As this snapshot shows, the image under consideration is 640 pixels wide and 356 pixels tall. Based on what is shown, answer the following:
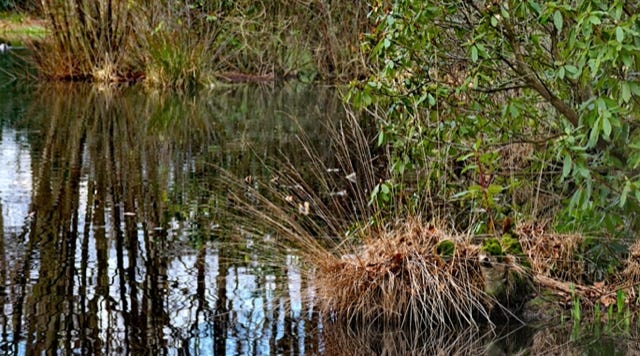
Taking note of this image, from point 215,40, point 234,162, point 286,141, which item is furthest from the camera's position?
point 215,40

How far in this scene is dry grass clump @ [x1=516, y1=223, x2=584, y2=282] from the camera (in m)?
6.71

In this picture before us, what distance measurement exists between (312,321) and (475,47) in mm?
1870

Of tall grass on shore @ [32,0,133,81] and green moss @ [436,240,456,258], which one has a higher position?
tall grass on shore @ [32,0,133,81]

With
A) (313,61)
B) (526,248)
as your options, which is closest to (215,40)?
(313,61)

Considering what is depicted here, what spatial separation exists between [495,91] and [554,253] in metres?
1.14

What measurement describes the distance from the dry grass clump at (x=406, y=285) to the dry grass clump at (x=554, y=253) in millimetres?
673

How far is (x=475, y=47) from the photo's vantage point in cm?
618

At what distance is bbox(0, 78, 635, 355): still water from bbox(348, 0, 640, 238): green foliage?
3.42ft

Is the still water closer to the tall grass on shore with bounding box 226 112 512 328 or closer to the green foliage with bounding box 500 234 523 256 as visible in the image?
the tall grass on shore with bounding box 226 112 512 328

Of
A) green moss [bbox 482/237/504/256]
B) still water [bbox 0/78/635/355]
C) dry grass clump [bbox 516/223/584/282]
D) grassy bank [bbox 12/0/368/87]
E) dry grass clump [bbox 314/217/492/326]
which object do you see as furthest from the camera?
grassy bank [bbox 12/0/368/87]

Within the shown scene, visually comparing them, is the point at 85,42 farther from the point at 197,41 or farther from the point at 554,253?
the point at 554,253

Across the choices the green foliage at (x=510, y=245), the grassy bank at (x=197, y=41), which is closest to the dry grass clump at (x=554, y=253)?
the green foliage at (x=510, y=245)

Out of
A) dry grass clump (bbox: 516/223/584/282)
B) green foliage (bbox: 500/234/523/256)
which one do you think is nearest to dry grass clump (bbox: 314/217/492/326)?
green foliage (bbox: 500/234/523/256)

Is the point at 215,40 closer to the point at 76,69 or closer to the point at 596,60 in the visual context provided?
the point at 76,69
